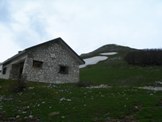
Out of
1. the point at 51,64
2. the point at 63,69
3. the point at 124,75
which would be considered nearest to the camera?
the point at 51,64

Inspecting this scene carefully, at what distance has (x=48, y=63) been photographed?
169 ft

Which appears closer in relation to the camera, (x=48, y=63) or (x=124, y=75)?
(x=48, y=63)

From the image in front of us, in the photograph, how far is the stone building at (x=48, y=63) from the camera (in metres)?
50.2

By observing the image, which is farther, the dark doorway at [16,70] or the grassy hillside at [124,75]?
the dark doorway at [16,70]

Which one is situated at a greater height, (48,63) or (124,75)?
(48,63)

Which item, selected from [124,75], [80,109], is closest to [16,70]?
[124,75]

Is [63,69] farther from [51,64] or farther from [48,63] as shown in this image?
[48,63]

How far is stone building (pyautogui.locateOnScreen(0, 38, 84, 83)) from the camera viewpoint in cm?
5019

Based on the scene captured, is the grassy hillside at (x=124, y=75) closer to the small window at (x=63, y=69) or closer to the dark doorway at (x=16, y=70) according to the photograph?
the small window at (x=63, y=69)

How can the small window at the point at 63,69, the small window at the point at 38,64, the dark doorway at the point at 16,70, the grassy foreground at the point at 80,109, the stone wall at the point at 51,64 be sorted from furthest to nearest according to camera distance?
the dark doorway at the point at 16,70 → the small window at the point at 63,69 → the small window at the point at 38,64 → the stone wall at the point at 51,64 → the grassy foreground at the point at 80,109

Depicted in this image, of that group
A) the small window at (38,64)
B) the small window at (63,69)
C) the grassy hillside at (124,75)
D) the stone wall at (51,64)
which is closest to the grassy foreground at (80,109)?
the stone wall at (51,64)

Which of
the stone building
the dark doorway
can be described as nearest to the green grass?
the stone building

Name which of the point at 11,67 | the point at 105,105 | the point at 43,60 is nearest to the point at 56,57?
the point at 43,60

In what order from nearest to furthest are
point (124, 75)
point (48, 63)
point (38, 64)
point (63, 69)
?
point (38, 64) → point (48, 63) → point (63, 69) → point (124, 75)
